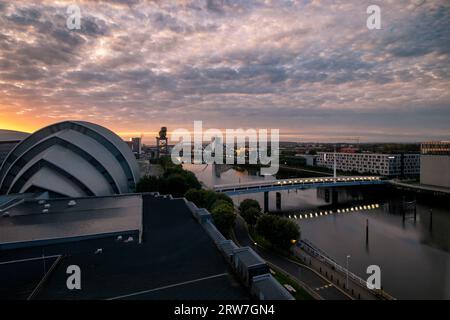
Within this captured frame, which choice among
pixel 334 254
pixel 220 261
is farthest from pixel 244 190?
pixel 220 261

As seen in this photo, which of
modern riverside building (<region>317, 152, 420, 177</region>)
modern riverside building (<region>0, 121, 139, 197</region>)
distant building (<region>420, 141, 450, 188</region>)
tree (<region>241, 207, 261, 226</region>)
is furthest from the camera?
modern riverside building (<region>317, 152, 420, 177</region>)

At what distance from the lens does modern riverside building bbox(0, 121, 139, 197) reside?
659 inches

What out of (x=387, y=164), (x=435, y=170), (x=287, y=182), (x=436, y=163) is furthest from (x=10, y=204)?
(x=387, y=164)

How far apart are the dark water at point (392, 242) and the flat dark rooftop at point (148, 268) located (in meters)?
8.77

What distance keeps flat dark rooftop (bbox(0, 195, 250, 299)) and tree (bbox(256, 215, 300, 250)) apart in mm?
5583

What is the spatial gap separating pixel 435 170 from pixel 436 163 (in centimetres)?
91

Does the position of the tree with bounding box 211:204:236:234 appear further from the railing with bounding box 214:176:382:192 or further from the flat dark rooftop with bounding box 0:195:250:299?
the railing with bounding box 214:176:382:192

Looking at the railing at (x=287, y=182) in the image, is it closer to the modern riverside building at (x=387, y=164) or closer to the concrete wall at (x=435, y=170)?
the concrete wall at (x=435, y=170)

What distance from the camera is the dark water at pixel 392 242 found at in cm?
1160

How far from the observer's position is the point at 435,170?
3159cm

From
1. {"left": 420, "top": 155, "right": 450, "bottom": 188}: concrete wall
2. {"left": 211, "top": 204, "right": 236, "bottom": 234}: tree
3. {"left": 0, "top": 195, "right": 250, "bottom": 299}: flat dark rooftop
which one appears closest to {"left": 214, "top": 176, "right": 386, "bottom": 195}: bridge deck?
{"left": 420, "top": 155, "right": 450, "bottom": 188}: concrete wall
